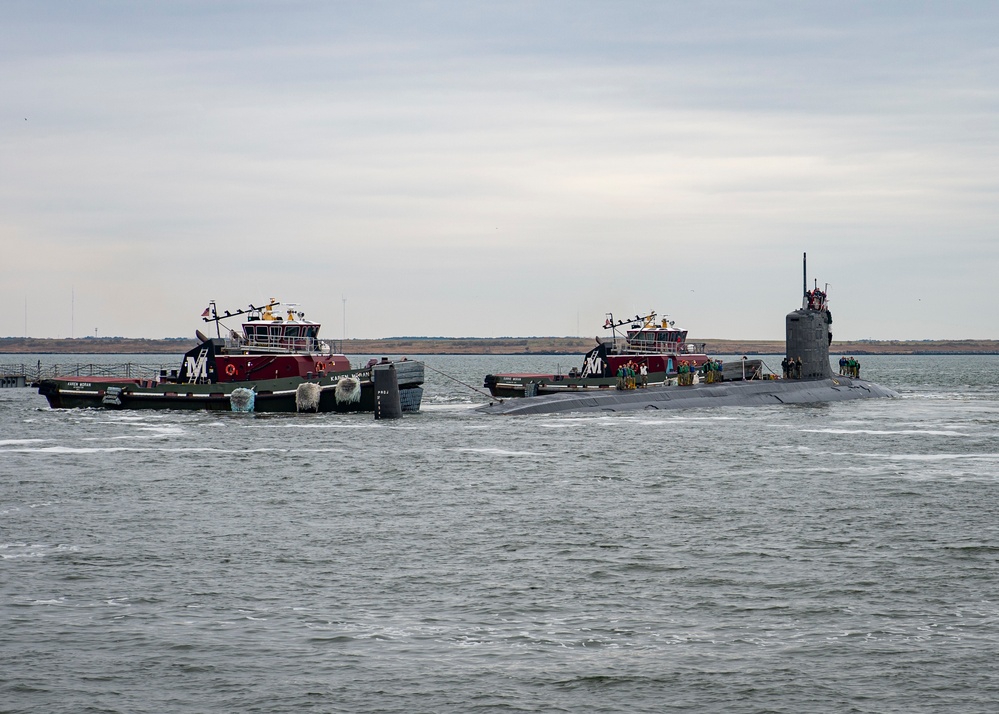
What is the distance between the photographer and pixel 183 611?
19.0m

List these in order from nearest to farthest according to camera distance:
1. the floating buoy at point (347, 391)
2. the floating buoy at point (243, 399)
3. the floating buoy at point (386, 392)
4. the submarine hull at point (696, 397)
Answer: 1. the floating buoy at point (386, 392)
2. the floating buoy at point (243, 399)
3. the floating buoy at point (347, 391)
4. the submarine hull at point (696, 397)

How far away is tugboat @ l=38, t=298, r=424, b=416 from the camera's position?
Answer: 63375mm

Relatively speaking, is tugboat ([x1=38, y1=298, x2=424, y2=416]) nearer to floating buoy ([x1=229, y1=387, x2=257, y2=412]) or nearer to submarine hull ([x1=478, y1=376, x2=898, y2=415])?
floating buoy ([x1=229, y1=387, x2=257, y2=412])

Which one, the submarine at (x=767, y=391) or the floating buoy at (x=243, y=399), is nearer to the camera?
the floating buoy at (x=243, y=399)

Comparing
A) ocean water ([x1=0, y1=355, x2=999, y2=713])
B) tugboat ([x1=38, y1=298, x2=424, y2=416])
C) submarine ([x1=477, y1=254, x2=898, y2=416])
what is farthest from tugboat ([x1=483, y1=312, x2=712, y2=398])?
ocean water ([x1=0, y1=355, x2=999, y2=713])

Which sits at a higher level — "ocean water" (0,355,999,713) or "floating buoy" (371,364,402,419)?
"floating buoy" (371,364,402,419)

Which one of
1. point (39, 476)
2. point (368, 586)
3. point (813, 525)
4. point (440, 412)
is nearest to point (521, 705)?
point (368, 586)

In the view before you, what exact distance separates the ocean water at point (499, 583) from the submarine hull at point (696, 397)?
22.8 metres

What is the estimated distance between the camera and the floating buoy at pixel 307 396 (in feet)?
207

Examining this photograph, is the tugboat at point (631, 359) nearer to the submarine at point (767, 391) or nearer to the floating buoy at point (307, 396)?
the submarine at point (767, 391)

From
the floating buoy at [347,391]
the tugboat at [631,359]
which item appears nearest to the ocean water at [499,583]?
the floating buoy at [347,391]

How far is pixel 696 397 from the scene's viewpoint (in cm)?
7250

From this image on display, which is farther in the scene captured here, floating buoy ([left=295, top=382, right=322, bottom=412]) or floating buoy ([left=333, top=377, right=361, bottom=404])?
floating buoy ([left=333, top=377, right=361, bottom=404])

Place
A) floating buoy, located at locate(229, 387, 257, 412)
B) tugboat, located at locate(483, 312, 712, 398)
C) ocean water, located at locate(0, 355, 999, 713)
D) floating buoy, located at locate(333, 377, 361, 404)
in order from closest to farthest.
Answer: ocean water, located at locate(0, 355, 999, 713) < floating buoy, located at locate(229, 387, 257, 412) < floating buoy, located at locate(333, 377, 361, 404) < tugboat, located at locate(483, 312, 712, 398)
